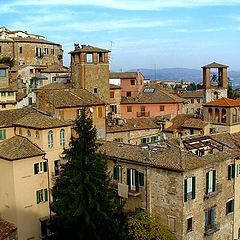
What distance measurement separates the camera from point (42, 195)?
34844mm

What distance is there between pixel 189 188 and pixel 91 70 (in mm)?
26725

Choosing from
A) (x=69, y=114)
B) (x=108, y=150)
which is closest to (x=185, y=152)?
(x=108, y=150)

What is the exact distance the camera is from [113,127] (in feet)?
162

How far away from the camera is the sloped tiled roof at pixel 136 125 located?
4901cm

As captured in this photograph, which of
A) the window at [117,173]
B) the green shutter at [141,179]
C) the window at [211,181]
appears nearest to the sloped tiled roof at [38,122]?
the window at [117,173]

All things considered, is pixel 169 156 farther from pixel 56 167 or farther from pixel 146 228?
pixel 56 167

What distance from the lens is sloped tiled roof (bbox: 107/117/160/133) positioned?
161ft

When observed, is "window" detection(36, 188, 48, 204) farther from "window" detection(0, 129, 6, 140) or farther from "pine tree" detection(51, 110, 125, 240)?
"window" detection(0, 129, 6, 140)

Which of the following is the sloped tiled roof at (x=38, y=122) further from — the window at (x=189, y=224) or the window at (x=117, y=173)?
the window at (x=189, y=224)

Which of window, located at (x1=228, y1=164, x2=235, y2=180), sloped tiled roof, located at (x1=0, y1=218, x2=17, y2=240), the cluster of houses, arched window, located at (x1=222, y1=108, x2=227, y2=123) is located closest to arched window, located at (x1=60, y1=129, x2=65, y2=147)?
the cluster of houses

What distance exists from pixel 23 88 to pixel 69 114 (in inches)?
953

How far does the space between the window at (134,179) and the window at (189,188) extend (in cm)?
351

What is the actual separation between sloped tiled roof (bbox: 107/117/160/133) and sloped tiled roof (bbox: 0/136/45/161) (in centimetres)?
1433

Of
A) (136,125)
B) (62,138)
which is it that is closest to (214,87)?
(136,125)
